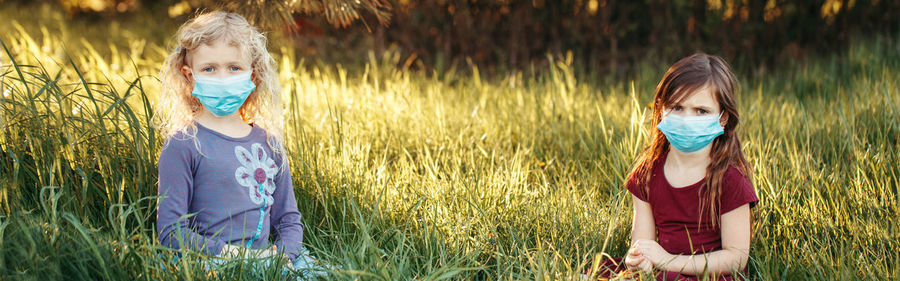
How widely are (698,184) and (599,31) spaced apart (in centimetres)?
418

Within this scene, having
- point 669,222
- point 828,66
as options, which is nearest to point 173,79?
point 669,222

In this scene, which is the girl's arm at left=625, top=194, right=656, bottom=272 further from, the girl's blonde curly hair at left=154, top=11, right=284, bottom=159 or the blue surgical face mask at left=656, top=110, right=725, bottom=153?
the girl's blonde curly hair at left=154, top=11, right=284, bottom=159

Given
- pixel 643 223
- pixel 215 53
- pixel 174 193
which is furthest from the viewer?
pixel 643 223

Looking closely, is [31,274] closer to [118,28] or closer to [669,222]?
[669,222]

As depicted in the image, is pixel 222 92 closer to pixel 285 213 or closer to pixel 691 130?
pixel 285 213

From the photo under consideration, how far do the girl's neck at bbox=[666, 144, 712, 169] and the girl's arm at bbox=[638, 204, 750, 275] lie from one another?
173 millimetres

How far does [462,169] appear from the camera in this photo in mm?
3180

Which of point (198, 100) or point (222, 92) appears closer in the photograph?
point (222, 92)

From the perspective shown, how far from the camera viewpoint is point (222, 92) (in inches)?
81.5

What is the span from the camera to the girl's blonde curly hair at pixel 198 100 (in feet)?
6.89

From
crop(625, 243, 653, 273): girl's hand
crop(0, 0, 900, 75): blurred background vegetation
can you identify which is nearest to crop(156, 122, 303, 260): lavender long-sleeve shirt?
crop(625, 243, 653, 273): girl's hand

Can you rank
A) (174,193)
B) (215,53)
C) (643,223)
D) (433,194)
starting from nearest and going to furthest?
(174,193)
(215,53)
(643,223)
(433,194)

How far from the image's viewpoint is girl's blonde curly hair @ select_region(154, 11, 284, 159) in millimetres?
2100

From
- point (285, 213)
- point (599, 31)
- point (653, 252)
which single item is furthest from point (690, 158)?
point (599, 31)
